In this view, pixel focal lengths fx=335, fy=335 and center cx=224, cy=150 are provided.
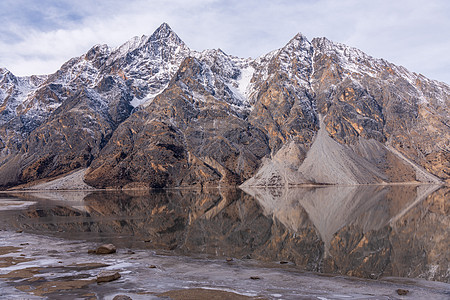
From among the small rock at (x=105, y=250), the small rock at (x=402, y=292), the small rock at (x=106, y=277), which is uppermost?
the small rock at (x=402, y=292)

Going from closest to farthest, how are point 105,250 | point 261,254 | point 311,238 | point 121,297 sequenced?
point 121,297 → point 261,254 → point 105,250 → point 311,238

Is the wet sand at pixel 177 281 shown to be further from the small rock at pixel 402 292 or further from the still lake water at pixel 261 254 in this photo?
the small rock at pixel 402 292

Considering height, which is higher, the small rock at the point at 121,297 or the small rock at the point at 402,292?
the small rock at the point at 402,292

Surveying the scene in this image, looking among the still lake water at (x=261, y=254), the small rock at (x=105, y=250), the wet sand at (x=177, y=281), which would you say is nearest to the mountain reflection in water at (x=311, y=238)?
the still lake water at (x=261, y=254)

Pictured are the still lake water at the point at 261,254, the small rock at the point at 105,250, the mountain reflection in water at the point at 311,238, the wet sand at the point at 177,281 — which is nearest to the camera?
the wet sand at the point at 177,281

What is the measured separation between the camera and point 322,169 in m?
164

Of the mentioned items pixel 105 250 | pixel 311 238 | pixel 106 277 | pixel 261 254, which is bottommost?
pixel 105 250

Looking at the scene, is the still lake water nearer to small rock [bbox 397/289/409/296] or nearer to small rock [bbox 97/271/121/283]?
small rock [bbox 397/289/409/296]

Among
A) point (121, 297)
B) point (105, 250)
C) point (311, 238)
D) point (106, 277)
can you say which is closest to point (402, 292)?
point (121, 297)

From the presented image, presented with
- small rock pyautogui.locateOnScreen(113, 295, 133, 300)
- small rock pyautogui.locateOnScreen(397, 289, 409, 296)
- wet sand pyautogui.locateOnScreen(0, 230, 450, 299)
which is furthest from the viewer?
small rock pyautogui.locateOnScreen(397, 289, 409, 296)

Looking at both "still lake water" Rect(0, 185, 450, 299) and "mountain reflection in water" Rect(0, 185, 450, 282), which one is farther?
"mountain reflection in water" Rect(0, 185, 450, 282)

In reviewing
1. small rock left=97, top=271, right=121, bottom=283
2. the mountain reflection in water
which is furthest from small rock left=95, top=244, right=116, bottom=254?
small rock left=97, top=271, right=121, bottom=283

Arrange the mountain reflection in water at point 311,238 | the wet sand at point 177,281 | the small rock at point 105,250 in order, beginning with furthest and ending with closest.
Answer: the small rock at point 105,250
the mountain reflection in water at point 311,238
the wet sand at point 177,281

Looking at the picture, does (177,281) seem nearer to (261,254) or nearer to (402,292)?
(261,254)
